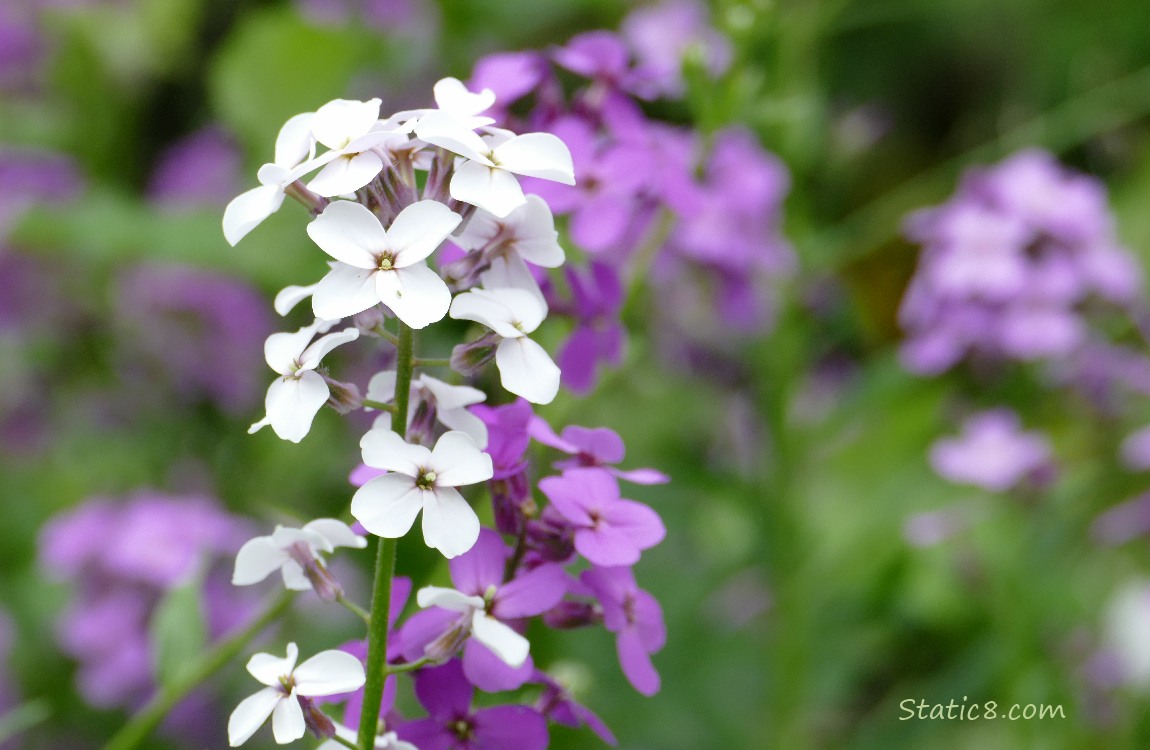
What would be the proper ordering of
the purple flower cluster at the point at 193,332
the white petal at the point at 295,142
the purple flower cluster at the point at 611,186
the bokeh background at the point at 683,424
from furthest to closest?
the purple flower cluster at the point at 193,332
the bokeh background at the point at 683,424
the purple flower cluster at the point at 611,186
the white petal at the point at 295,142

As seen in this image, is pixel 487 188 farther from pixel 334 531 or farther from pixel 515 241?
pixel 334 531

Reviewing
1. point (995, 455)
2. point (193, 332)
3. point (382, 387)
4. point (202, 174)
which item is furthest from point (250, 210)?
point (202, 174)

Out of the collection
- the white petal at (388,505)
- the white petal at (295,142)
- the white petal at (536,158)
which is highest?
the white petal at (295,142)

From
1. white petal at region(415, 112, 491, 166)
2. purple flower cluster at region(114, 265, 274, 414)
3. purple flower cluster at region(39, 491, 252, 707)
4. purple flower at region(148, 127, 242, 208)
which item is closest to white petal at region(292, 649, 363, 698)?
white petal at region(415, 112, 491, 166)

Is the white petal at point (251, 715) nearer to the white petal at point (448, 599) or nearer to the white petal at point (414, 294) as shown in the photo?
the white petal at point (448, 599)

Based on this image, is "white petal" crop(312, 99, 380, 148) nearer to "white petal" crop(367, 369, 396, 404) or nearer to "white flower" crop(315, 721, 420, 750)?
"white petal" crop(367, 369, 396, 404)

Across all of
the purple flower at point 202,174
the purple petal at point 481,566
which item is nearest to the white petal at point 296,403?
the purple petal at point 481,566

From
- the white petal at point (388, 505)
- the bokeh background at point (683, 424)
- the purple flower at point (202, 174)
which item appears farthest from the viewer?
the purple flower at point (202, 174)
